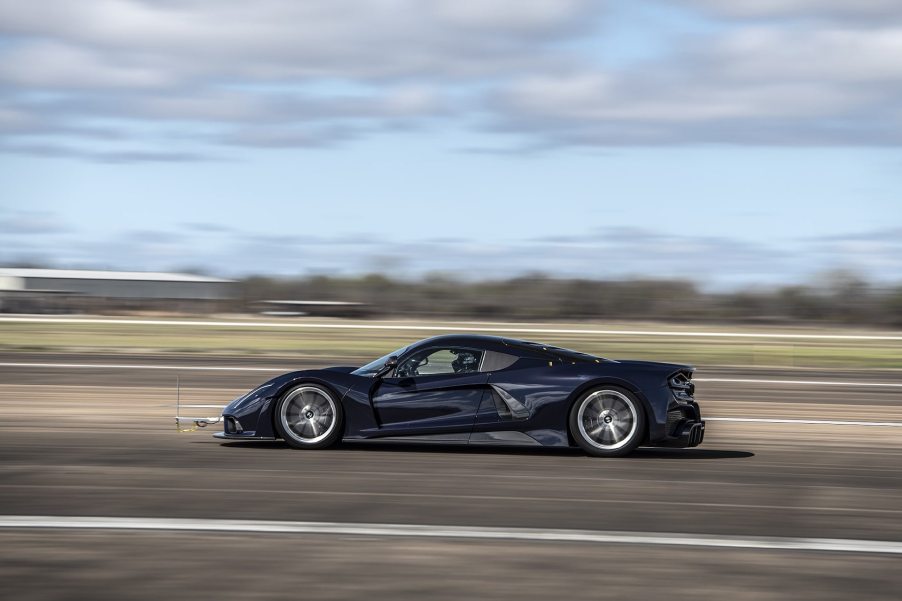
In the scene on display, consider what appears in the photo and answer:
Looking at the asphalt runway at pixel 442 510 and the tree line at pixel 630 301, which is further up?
the tree line at pixel 630 301

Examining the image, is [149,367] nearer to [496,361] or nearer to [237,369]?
[237,369]

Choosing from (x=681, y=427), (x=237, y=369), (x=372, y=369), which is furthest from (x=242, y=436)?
(x=237, y=369)

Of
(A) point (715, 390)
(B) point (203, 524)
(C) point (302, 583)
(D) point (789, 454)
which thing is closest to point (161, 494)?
(B) point (203, 524)

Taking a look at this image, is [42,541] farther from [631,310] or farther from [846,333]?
[631,310]

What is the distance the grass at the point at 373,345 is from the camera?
28516 mm

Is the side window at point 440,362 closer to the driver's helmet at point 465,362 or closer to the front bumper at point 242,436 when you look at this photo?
the driver's helmet at point 465,362

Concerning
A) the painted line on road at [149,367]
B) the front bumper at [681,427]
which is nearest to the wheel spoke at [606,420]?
the front bumper at [681,427]

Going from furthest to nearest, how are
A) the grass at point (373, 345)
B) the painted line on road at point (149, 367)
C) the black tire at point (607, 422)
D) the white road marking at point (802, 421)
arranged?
the grass at point (373, 345) → the painted line on road at point (149, 367) → the white road marking at point (802, 421) → the black tire at point (607, 422)

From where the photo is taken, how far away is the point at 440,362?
1021 cm

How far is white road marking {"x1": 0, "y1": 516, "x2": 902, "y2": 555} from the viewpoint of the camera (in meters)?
6.33

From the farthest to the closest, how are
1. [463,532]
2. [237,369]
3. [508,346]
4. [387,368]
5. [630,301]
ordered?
[630,301], [237,369], [508,346], [387,368], [463,532]

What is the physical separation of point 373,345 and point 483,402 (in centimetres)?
2081

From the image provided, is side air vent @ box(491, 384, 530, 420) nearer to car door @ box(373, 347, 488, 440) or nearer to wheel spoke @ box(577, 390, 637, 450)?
car door @ box(373, 347, 488, 440)

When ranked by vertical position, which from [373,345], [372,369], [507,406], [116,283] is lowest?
[507,406]
